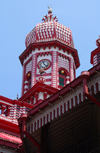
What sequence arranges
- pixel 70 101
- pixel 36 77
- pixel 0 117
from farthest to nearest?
pixel 36 77, pixel 0 117, pixel 70 101

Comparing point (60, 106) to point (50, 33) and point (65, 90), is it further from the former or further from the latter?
point (50, 33)

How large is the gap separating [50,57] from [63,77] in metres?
2.47

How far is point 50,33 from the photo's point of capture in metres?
35.7

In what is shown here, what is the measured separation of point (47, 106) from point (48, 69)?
18488 millimetres

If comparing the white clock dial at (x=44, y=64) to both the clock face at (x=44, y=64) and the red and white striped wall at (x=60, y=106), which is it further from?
the red and white striped wall at (x=60, y=106)

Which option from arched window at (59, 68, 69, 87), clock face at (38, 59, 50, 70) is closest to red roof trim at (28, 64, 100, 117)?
arched window at (59, 68, 69, 87)

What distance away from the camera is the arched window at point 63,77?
3225 centimetres

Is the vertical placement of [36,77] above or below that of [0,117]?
above

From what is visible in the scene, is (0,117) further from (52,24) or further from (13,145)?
(52,24)

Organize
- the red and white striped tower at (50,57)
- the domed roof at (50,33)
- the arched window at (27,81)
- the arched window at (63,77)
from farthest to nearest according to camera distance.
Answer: the domed roof at (50,33), the arched window at (27,81), the arched window at (63,77), the red and white striped tower at (50,57)

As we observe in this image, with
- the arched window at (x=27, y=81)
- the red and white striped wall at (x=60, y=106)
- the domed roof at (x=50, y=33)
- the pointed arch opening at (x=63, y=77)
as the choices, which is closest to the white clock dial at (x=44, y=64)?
the pointed arch opening at (x=63, y=77)

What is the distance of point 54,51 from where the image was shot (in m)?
33.4

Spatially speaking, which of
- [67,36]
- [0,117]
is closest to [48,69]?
[67,36]

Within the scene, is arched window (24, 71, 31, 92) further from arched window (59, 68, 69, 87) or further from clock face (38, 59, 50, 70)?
arched window (59, 68, 69, 87)
